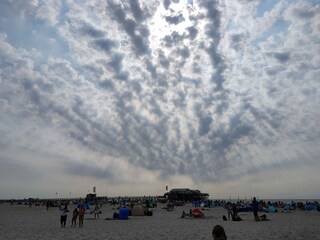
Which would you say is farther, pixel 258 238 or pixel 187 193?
pixel 187 193

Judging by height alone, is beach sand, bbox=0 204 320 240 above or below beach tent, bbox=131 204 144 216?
below

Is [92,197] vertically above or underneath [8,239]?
above

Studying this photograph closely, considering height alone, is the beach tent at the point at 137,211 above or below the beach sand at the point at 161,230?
above

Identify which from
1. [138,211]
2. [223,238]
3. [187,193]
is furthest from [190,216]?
[187,193]

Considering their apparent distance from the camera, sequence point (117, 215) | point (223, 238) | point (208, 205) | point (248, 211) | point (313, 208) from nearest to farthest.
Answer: point (223, 238) < point (117, 215) < point (248, 211) < point (313, 208) < point (208, 205)

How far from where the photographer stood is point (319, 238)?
50.1 feet

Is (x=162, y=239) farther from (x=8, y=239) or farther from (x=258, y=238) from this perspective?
(x=8, y=239)

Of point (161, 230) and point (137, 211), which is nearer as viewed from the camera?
point (161, 230)

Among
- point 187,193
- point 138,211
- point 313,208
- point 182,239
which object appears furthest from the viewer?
point 187,193

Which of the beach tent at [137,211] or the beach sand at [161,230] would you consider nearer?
the beach sand at [161,230]

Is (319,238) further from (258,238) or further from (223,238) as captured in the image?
(223,238)

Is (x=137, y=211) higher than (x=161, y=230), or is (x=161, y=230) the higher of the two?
(x=137, y=211)

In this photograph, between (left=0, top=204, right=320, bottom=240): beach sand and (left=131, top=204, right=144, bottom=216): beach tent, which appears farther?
(left=131, top=204, right=144, bottom=216): beach tent

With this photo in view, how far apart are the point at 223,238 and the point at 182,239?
34.6 feet
